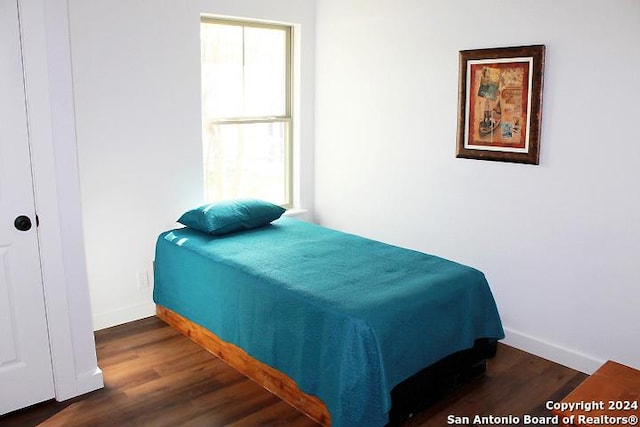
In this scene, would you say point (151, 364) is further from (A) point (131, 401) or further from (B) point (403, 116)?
(B) point (403, 116)

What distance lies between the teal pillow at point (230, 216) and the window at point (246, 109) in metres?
0.44

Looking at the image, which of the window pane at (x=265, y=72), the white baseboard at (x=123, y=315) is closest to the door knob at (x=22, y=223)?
the white baseboard at (x=123, y=315)

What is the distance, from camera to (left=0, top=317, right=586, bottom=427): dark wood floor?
8.93ft

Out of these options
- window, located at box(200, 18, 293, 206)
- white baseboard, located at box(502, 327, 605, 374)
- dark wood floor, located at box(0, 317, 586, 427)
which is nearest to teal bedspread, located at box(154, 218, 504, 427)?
dark wood floor, located at box(0, 317, 586, 427)

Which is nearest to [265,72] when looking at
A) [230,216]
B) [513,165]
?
[230,216]

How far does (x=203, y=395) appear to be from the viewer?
2932 mm

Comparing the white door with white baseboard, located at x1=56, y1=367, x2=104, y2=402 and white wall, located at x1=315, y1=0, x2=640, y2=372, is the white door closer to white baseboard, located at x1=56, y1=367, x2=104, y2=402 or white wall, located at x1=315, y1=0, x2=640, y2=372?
white baseboard, located at x1=56, y1=367, x2=104, y2=402

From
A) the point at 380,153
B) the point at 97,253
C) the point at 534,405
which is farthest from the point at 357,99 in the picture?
the point at 534,405

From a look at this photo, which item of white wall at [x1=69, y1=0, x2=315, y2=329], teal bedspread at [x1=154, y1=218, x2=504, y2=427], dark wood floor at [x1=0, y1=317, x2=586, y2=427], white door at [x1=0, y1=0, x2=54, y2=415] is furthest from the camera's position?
white wall at [x1=69, y1=0, x2=315, y2=329]

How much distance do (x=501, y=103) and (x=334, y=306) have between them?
1659mm

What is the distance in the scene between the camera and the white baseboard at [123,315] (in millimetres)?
3684

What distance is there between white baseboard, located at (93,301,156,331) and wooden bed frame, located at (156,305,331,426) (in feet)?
0.48

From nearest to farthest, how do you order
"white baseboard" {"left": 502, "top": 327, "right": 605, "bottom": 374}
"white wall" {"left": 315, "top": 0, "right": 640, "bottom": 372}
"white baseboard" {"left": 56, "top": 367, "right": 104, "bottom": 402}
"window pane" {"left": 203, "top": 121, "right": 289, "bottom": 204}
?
"white baseboard" {"left": 56, "top": 367, "right": 104, "bottom": 402} < "white wall" {"left": 315, "top": 0, "right": 640, "bottom": 372} < "white baseboard" {"left": 502, "top": 327, "right": 605, "bottom": 374} < "window pane" {"left": 203, "top": 121, "right": 289, "bottom": 204}

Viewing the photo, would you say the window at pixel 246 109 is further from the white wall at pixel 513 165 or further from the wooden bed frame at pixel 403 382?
the wooden bed frame at pixel 403 382
